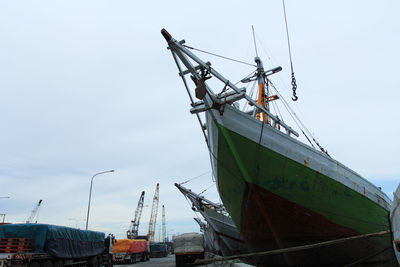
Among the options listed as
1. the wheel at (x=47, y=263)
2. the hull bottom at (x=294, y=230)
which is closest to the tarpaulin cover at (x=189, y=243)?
the wheel at (x=47, y=263)

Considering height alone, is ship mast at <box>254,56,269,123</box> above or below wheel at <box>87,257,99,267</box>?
above

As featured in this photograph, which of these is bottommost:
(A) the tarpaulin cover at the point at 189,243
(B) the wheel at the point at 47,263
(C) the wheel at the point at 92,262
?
(C) the wheel at the point at 92,262

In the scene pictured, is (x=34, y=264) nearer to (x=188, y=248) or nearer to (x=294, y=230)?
(x=294, y=230)

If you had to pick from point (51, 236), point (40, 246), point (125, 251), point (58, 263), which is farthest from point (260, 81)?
point (125, 251)

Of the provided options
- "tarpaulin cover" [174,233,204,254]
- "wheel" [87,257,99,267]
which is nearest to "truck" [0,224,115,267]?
"wheel" [87,257,99,267]

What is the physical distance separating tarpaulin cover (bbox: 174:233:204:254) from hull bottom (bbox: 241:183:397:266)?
1232 centimetres

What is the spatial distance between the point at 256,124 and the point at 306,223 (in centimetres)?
340

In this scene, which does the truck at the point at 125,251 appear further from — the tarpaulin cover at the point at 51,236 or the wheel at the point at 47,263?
the wheel at the point at 47,263

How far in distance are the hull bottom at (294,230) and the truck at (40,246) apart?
8.66m

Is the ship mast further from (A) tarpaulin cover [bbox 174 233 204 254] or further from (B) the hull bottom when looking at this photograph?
(A) tarpaulin cover [bbox 174 233 204 254]

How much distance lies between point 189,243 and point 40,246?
1126 cm

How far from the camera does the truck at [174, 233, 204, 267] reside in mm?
20630

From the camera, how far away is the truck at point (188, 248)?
812 inches

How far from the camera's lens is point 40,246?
39.4ft
